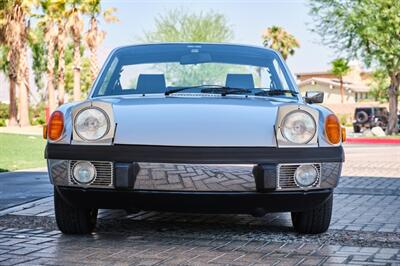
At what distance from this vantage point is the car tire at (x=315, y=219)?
18.2 ft

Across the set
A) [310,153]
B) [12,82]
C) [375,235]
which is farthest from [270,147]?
[12,82]

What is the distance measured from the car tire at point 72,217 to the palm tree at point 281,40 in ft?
204

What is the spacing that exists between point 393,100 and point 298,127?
96.5ft

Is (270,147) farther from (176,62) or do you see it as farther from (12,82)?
(12,82)

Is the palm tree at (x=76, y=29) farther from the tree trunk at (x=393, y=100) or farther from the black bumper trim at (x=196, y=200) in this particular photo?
the black bumper trim at (x=196, y=200)

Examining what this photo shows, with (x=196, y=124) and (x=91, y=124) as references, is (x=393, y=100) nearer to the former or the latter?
(x=196, y=124)

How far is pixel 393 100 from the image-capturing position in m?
33.1

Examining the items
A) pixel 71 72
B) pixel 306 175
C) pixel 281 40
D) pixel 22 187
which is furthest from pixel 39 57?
pixel 306 175

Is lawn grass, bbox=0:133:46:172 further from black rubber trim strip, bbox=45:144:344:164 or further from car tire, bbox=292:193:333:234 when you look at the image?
black rubber trim strip, bbox=45:144:344:164

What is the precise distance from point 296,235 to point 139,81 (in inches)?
72.0

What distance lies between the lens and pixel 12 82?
42.0 meters

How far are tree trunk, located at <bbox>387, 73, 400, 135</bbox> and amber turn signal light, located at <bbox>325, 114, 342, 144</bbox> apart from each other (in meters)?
28.7

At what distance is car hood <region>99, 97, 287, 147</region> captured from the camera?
4820 mm

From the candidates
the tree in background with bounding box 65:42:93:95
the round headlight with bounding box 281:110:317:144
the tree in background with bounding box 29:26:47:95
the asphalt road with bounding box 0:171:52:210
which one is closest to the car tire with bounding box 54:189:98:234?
the round headlight with bounding box 281:110:317:144
